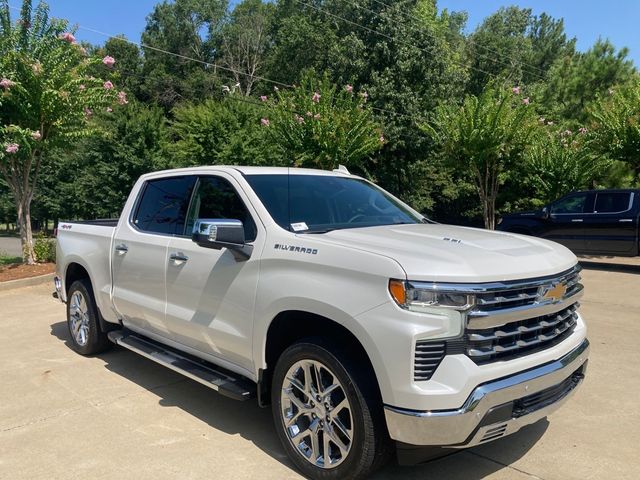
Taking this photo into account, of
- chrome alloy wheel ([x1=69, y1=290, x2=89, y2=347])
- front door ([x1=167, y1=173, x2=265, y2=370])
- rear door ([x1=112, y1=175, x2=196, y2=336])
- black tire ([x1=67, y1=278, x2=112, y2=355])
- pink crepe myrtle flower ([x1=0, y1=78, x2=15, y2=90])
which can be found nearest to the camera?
front door ([x1=167, y1=173, x2=265, y2=370])

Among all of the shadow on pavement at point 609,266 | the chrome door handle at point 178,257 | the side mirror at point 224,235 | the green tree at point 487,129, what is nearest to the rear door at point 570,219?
the shadow on pavement at point 609,266

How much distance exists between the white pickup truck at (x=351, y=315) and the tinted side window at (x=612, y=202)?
32.0 ft

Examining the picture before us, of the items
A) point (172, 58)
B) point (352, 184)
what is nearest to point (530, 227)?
point (352, 184)

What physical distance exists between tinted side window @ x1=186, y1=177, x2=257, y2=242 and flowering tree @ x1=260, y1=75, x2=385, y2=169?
433 inches

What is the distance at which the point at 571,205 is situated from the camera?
13.4 metres

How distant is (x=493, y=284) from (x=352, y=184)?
2.11m

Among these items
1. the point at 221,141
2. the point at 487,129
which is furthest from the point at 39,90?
the point at 487,129

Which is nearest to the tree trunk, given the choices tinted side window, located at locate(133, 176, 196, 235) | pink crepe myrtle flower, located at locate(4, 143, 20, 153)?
pink crepe myrtle flower, located at locate(4, 143, 20, 153)

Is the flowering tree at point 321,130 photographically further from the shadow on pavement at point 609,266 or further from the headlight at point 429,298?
the headlight at point 429,298

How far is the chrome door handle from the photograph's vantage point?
4176 millimetres

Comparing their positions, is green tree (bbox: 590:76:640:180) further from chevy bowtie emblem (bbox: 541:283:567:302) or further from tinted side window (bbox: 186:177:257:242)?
tinted side window (bbox: 186:177:257:242)

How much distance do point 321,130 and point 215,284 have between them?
11953 mm

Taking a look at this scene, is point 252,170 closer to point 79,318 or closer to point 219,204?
point 219,204

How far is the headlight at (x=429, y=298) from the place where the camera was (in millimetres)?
2756
